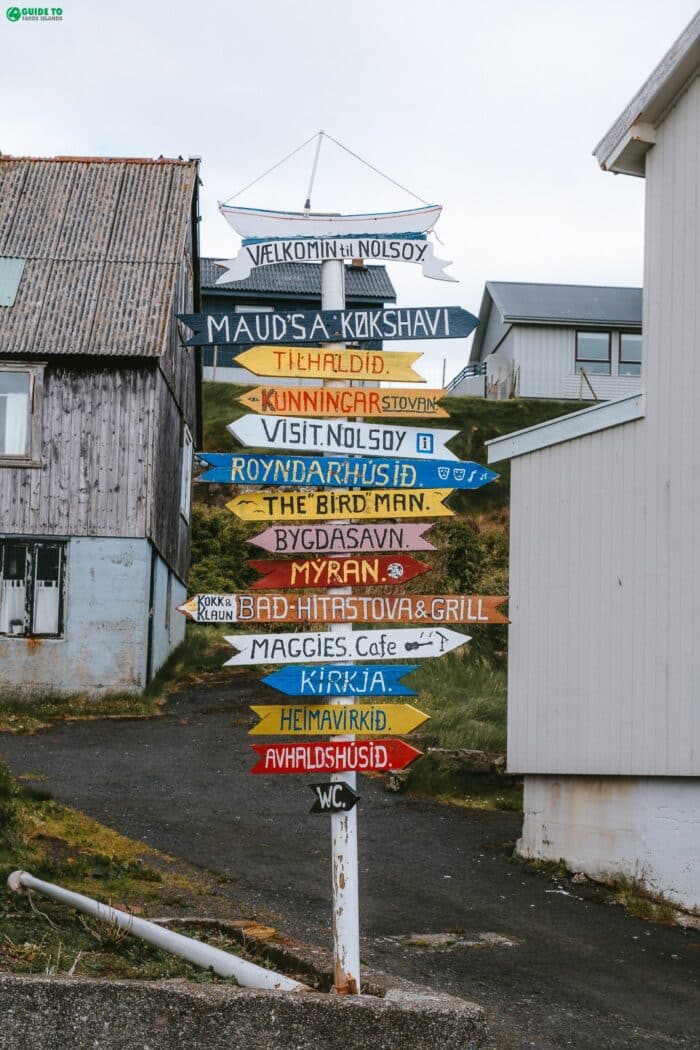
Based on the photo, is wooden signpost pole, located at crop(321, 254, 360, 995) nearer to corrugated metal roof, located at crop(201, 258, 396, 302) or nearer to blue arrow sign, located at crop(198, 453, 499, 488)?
blue arrow sign, located at crop(198, 453, 499, 488)

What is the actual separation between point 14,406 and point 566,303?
81.5 feet

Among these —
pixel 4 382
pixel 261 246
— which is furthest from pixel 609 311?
pixel 261 246

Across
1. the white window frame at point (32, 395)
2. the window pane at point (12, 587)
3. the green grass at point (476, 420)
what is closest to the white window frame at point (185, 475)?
the white window frame at point (32, 395)

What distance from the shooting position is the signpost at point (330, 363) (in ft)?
21.8

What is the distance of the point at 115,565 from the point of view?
64.3 feet

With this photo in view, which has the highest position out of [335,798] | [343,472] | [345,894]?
[343,472]

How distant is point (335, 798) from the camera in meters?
6.34

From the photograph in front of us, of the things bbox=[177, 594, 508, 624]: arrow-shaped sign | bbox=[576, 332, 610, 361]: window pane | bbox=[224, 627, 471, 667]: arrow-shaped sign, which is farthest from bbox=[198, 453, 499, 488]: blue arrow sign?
bbox=[576, 332, 610, 361]: window pane

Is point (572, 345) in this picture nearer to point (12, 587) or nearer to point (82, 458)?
point (82, 458)

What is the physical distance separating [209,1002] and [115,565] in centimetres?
1443

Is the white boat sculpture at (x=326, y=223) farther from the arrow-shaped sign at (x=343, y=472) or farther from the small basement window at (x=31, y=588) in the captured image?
the small basement window at (x=31, y=588)

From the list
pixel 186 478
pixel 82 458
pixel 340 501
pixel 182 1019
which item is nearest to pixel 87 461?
pixel 82 458

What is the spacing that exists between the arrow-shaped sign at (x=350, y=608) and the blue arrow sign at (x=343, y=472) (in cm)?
58

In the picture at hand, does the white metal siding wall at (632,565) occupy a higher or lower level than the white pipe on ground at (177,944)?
higher
